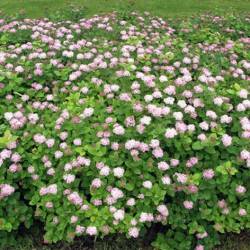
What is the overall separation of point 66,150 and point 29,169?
1.42ft

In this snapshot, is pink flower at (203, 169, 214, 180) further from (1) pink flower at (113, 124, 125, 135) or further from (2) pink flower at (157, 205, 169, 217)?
(1) pink flower at (113, 124, 125, 135)

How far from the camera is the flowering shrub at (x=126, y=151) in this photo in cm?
446

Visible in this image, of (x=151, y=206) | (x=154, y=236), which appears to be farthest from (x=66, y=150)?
(x=154, y=236)

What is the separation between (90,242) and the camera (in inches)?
Result: 192

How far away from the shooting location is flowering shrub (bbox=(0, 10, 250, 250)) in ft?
14.6

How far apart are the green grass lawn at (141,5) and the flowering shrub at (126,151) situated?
6354 millimetres

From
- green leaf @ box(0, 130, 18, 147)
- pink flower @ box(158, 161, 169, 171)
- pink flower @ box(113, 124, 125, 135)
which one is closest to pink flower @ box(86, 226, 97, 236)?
pink flower @ box(158, 161, 169, 171)

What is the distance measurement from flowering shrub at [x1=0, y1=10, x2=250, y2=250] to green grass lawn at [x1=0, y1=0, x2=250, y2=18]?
20.8 feet

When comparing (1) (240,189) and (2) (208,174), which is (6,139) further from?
(1) (240,189)

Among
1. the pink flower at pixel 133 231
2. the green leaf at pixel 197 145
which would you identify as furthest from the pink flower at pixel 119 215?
the green leaf at pixel 197 145

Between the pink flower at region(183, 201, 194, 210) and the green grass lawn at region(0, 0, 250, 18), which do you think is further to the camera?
the green grass lawn at region(0, 0, 250, 18)

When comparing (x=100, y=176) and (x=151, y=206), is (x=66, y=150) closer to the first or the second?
(x=100, y=176)

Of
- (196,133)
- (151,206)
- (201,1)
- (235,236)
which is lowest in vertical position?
(201,1)

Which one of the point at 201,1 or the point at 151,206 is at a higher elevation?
the point at 151,206
